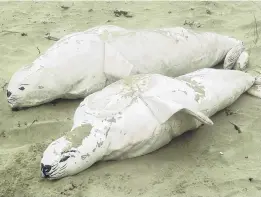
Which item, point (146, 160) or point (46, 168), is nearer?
point (46, 168)

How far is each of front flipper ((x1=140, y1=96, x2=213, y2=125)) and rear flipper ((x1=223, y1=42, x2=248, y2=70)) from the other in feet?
5.02

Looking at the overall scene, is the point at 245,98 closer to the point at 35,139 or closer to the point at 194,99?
the point at 194,99

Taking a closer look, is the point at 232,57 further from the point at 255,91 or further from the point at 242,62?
the point at 255,91

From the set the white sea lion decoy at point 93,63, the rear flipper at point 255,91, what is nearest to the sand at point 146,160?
the rear flipper at point 255,91

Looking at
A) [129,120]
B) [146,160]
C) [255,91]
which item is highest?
[129,120]

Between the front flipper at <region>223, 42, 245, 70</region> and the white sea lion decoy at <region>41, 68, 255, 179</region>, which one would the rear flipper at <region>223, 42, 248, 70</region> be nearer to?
the front flipper at <region>223, 42, 245, 70</region>

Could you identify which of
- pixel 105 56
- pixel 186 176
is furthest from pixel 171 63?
pixel 186 176

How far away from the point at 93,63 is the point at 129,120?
977 millimetres

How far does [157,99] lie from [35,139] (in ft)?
3.45

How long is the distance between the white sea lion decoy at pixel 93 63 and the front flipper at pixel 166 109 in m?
0.75

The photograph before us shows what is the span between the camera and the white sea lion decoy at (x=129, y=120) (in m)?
3.29

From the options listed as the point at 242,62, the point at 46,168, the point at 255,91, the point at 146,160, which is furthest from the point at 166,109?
the point at 242,62

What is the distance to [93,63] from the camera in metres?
4.23

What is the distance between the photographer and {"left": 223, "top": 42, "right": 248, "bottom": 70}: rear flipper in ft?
16.1
